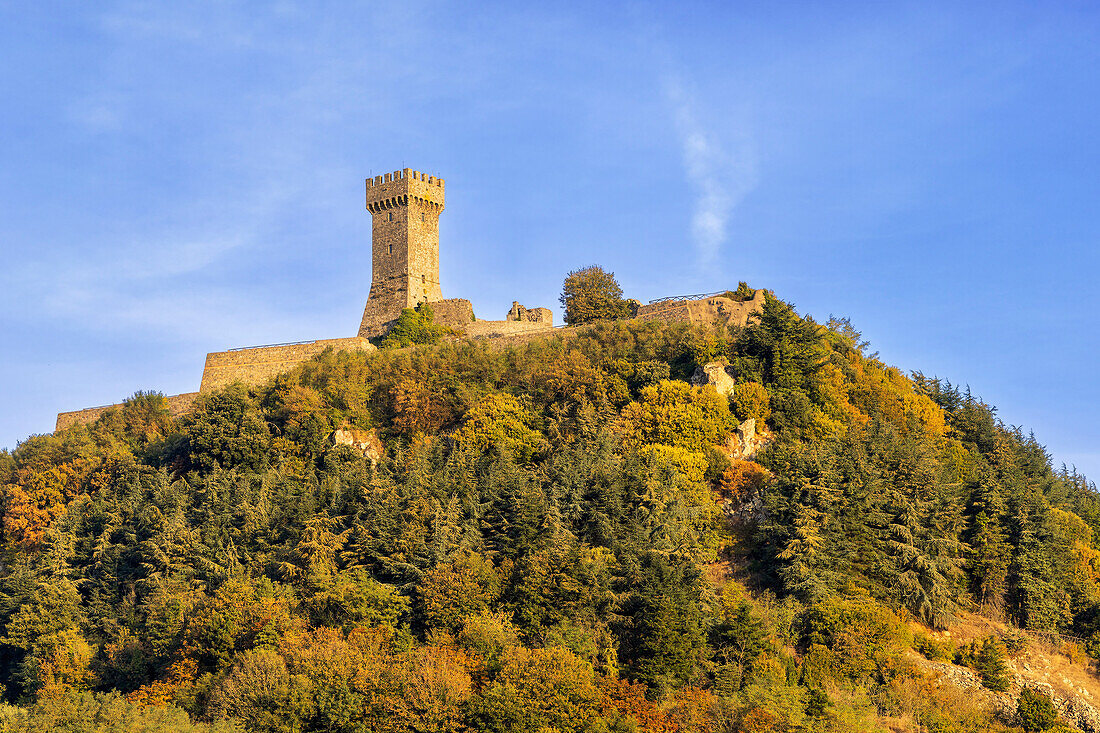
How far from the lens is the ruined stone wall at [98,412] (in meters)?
59.3

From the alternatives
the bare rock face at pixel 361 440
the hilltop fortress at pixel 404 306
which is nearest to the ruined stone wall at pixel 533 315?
the hilltop fortress at pixel 404 306

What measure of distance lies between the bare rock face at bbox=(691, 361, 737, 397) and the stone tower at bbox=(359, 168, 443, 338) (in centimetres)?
2064

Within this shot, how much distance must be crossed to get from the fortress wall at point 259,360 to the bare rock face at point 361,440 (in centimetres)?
818

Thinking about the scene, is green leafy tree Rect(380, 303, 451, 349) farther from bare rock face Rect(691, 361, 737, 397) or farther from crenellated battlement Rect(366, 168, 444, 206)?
bare rock face Rect(691, 361, 737, 397)

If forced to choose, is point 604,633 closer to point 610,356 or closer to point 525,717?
point 525,717

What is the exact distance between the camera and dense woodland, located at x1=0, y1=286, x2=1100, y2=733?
35125 millimetres

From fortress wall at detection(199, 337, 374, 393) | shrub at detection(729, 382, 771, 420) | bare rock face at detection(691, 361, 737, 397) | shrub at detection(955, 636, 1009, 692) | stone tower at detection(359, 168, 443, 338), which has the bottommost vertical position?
shrub at detection(955, 636, 1009, 692)

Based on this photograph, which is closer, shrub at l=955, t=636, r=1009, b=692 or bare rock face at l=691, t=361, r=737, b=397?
shrub at l=955, t=636, r=1009, b=692

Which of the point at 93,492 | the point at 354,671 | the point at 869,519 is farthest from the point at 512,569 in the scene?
the point at 93,492

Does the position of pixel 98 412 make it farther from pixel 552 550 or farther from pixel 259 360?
pixel 552 550

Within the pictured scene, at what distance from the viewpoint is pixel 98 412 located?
202 ft

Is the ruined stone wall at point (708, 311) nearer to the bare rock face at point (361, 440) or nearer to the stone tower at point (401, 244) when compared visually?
the bare rock face at point (361, 440)

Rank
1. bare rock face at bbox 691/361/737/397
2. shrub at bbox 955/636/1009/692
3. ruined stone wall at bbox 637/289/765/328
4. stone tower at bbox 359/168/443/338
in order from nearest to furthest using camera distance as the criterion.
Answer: shrub at bbox 955/636/1009/692 → bare rock face at bbox 691/361/737/397 → ruined stone wall at bbox 637/289/765/328 → stone tower at bbox 359/168/443/338

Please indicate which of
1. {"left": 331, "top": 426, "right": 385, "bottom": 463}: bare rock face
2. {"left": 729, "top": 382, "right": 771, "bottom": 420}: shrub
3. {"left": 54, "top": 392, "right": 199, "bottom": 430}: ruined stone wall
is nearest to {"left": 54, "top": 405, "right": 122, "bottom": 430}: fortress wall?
{"left": 54, "top": 392, "right": 199, "bottom": 430}: ruined stone wall
